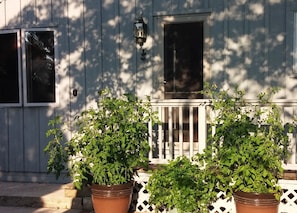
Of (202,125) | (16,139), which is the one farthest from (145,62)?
(16,139)

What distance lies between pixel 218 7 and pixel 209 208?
293 centimetres

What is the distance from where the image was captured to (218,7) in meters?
5.40

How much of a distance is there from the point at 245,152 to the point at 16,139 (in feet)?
13.2

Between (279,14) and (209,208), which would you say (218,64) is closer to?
(279,14)

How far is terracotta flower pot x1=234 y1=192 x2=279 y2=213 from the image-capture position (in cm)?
383

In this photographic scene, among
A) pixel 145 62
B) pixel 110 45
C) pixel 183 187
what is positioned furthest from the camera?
pixel 110 45

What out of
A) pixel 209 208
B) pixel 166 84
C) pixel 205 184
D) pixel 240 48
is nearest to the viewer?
pixel 205 184

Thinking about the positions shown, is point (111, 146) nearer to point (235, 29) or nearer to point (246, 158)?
point (246, 158)

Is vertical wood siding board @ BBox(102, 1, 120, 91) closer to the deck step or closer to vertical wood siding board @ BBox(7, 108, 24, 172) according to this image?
vertical wood siding board @ BBox(7, 108, 24, 172)

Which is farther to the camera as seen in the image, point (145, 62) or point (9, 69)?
point (9, 69)

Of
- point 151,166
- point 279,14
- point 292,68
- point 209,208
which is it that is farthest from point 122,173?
point 279,14

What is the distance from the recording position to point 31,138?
610 cm

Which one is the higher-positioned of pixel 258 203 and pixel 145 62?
pixel 145 62

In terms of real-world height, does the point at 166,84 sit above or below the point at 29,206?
above
